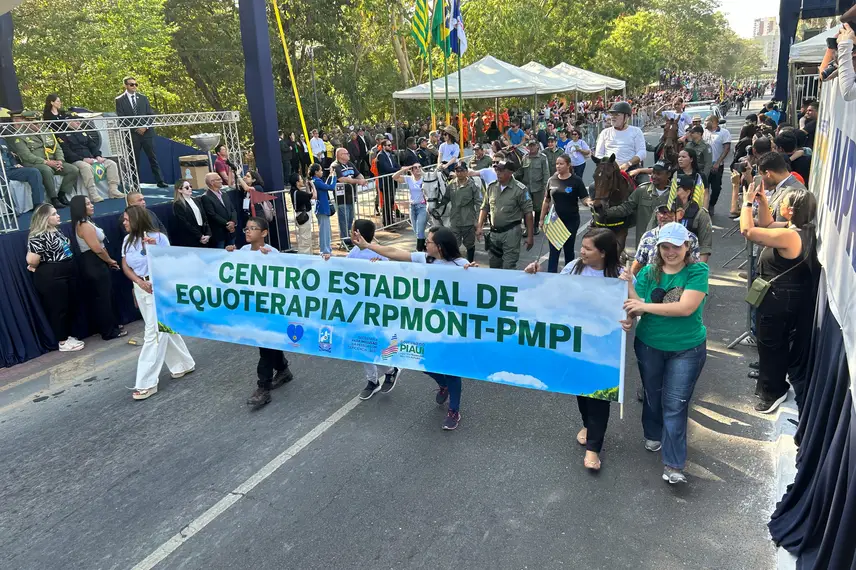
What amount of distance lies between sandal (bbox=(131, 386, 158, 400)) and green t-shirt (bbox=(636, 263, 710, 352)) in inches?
190

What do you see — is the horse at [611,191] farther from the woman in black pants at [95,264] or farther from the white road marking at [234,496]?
the woman in black pants at [95,264]

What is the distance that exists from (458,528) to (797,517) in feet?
6.69

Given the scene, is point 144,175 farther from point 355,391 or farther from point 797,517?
point 797,517

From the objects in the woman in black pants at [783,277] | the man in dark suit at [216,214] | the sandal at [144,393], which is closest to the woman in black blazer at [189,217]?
the man in dark suit at [216,214]

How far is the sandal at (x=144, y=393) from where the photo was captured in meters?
6.36

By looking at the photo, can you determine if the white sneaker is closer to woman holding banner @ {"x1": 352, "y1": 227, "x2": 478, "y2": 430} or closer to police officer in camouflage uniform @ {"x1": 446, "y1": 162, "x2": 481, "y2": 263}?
woman holding banner @ {"x1": 352, "y1": 227, "x2": 478, "y2": 430}

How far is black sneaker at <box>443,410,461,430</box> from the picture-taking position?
541 cm

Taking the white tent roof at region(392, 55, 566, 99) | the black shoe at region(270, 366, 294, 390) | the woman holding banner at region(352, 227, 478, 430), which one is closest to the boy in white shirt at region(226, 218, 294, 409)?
the black shoe at region(270, 366, 294, 390)

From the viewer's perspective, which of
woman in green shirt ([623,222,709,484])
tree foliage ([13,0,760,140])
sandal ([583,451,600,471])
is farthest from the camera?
tree foliage ([13,0,760,140])

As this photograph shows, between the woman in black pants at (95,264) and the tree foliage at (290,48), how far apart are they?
15065 millimetres

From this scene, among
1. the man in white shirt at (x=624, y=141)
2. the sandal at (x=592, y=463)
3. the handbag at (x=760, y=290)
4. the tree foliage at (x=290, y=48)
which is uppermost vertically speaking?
the tree foliage at (x=290, y=48)

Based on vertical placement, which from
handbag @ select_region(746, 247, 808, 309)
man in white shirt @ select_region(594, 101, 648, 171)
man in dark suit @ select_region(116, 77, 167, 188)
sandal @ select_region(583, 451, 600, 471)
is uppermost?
man in dark suit @ select_region(116, 77, 167, 188)

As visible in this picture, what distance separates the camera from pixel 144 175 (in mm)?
14922

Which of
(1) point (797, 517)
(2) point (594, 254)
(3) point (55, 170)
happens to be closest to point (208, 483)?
(2) point (594, 254)
